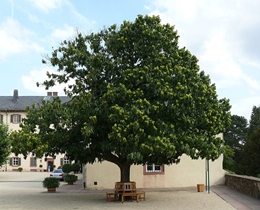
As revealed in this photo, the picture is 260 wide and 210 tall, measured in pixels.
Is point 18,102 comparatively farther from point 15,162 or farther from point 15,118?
point 15,162

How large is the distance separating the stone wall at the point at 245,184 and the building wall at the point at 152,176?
2.10 m

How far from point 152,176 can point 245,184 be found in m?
6.96

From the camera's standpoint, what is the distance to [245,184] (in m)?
21.9

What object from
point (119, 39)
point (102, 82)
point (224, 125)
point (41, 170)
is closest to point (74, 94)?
point (102, 82)

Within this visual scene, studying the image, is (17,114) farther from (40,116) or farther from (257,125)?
(40,116)

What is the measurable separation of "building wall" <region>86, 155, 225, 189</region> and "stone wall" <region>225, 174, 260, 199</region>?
6.89 feet

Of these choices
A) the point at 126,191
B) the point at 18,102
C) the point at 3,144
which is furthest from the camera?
the point at 18,102

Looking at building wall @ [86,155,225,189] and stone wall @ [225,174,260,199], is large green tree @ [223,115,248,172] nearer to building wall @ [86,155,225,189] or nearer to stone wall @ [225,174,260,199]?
building wall @ [86,155,225,189]

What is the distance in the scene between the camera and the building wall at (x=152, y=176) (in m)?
27.1

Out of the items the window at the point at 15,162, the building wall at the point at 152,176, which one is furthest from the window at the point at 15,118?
the building wall at the point at 152,176

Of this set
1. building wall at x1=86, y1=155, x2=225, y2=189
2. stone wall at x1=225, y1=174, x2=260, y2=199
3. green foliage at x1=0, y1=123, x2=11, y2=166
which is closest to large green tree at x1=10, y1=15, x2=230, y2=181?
stone wall at x1=225, y1=174, x2=260, y2=199

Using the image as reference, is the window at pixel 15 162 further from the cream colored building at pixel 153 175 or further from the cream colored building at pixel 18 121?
the cream colored building at pixel 153 175

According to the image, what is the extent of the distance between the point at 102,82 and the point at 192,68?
3.81 m

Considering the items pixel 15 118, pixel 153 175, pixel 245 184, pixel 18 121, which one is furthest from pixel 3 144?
pixel 15 118
